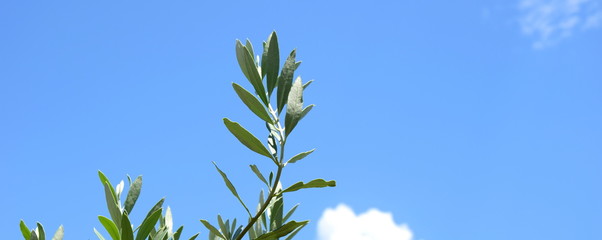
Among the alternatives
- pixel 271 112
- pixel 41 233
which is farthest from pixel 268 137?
pixel 41 233

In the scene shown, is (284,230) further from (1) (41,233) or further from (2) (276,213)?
(1) (41,233)

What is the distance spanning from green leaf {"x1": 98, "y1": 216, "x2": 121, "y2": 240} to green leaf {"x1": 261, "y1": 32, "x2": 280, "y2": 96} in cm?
51

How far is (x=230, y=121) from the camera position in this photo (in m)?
1.62

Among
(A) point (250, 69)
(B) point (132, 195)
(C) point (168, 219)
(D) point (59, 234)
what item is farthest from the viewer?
(C) point (168, 219)

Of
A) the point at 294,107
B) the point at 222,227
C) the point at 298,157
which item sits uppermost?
the point at 294,107

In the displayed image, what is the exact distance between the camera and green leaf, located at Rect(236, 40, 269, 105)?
1663mm

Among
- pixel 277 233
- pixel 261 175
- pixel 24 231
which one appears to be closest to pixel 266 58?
pixel 261 175

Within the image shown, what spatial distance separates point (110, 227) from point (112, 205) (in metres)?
0.12

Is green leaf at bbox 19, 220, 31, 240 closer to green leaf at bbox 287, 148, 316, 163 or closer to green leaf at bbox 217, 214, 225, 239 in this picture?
green leaf at bbox 217, 214, 225, 239

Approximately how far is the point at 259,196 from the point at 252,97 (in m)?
0.52

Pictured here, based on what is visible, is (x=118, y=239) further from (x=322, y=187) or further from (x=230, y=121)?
(x=322, y=187)

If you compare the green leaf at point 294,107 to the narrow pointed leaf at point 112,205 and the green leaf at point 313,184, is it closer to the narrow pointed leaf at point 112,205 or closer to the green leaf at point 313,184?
the green leaf at point 313,184

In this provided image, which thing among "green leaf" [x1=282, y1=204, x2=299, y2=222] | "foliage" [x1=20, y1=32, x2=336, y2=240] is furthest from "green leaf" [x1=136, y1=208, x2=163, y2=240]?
"green leaf" [x1=282, y1=204, x2=299, y2=222]

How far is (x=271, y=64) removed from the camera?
172cm
